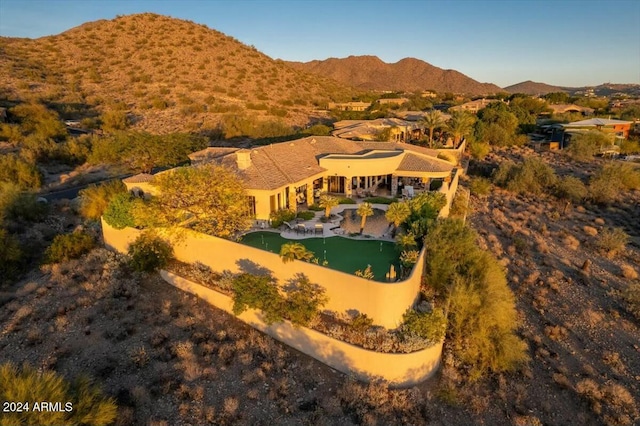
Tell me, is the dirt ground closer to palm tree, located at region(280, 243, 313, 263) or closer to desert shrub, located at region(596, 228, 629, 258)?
palm tree, located at region(280, 243, 313, 263)

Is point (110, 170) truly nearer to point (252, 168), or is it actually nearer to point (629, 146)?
point (252, 168)

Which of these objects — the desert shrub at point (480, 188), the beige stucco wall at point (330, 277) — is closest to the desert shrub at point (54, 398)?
the beige stucco wall at point (330, 277)

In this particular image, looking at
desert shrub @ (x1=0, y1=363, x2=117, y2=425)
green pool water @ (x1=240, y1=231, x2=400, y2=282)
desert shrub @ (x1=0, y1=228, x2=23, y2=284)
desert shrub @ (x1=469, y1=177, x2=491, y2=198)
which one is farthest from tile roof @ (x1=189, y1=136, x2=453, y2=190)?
desert shrub @ (x1=0, y1=363, x2=117, y2=425)

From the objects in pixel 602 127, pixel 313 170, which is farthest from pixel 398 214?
pixel 602 127

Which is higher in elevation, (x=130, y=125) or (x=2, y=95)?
(x=2, y=95)

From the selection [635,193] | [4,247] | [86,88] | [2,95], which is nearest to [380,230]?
[4,247]

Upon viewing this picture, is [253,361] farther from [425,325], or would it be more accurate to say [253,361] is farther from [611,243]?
[611,243]
